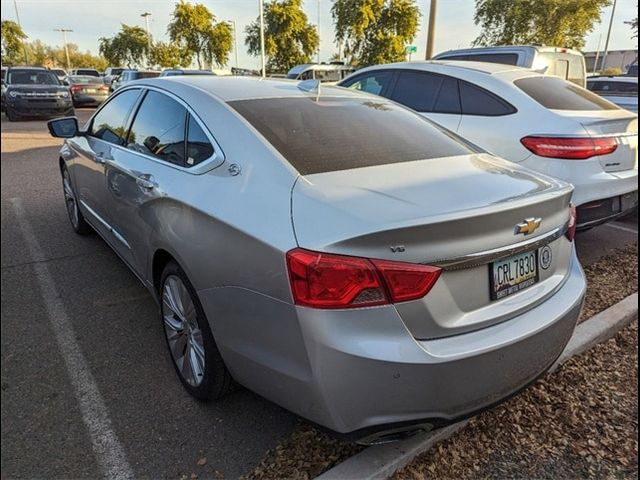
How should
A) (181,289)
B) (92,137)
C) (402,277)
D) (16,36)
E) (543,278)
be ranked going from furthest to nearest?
(92,137), (181,289), (16,36), (543,278), (402,277)

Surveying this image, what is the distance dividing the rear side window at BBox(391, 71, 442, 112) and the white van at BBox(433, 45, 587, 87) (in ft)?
8.54

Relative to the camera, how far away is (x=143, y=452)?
2.17 metres

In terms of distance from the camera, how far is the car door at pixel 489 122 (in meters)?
4.37

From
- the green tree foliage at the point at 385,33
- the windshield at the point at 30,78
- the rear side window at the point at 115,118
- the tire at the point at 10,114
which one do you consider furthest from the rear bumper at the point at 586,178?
the green tree foliage at the point at 385,33

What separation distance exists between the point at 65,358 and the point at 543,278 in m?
2.58

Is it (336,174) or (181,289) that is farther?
(181,289)

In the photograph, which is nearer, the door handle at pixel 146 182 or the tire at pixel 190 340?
the tire at pixel 190 340

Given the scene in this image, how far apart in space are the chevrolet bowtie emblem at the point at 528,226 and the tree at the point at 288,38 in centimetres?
1051

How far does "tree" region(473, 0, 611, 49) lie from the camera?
10.7m

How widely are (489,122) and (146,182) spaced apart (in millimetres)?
3292

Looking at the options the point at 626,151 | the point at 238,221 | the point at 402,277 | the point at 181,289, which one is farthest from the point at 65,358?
the point at 626,151

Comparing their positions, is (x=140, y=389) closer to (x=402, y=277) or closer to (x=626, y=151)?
(x=402, y=277)

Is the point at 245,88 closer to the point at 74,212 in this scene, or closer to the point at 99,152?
the point at 99,152

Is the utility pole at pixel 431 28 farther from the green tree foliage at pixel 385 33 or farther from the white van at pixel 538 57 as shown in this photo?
the green tree foliage at pixel 385 33
